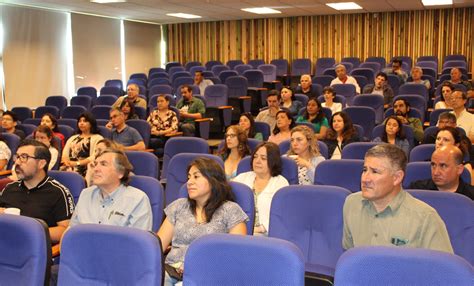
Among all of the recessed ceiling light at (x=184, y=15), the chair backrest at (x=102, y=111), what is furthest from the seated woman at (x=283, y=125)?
the recessed ceiling light at (x=184, y=15)

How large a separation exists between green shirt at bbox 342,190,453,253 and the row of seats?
34 cm

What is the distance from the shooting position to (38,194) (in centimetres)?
393

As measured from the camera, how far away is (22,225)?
2.75 meters

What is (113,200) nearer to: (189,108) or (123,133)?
(123,133)

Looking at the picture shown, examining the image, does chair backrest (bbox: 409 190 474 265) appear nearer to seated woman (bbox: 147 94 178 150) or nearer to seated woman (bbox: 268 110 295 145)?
seated woman (bbox: 268 110 295 145)

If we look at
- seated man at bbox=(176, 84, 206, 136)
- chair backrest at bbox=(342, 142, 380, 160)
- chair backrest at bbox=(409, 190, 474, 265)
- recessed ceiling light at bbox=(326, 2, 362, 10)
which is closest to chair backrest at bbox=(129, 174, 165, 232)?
chair backrest at bbox=(409, 190, 474, 265)

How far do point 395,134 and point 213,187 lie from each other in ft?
11.1

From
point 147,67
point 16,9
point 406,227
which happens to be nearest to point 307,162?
point 406,227

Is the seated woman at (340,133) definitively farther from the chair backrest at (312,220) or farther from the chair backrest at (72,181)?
the chair backrest at (72,181)

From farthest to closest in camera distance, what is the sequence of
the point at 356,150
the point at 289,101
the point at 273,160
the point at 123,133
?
the point at 289,101 → the point at 123,133 → the point at 356,150 → the point at 273,160

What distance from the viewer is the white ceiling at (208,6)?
12.3 metres

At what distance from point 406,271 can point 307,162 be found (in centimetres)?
307

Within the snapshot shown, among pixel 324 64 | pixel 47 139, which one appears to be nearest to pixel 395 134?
pixel 47 139

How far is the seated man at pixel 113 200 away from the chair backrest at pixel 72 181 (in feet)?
1.39
